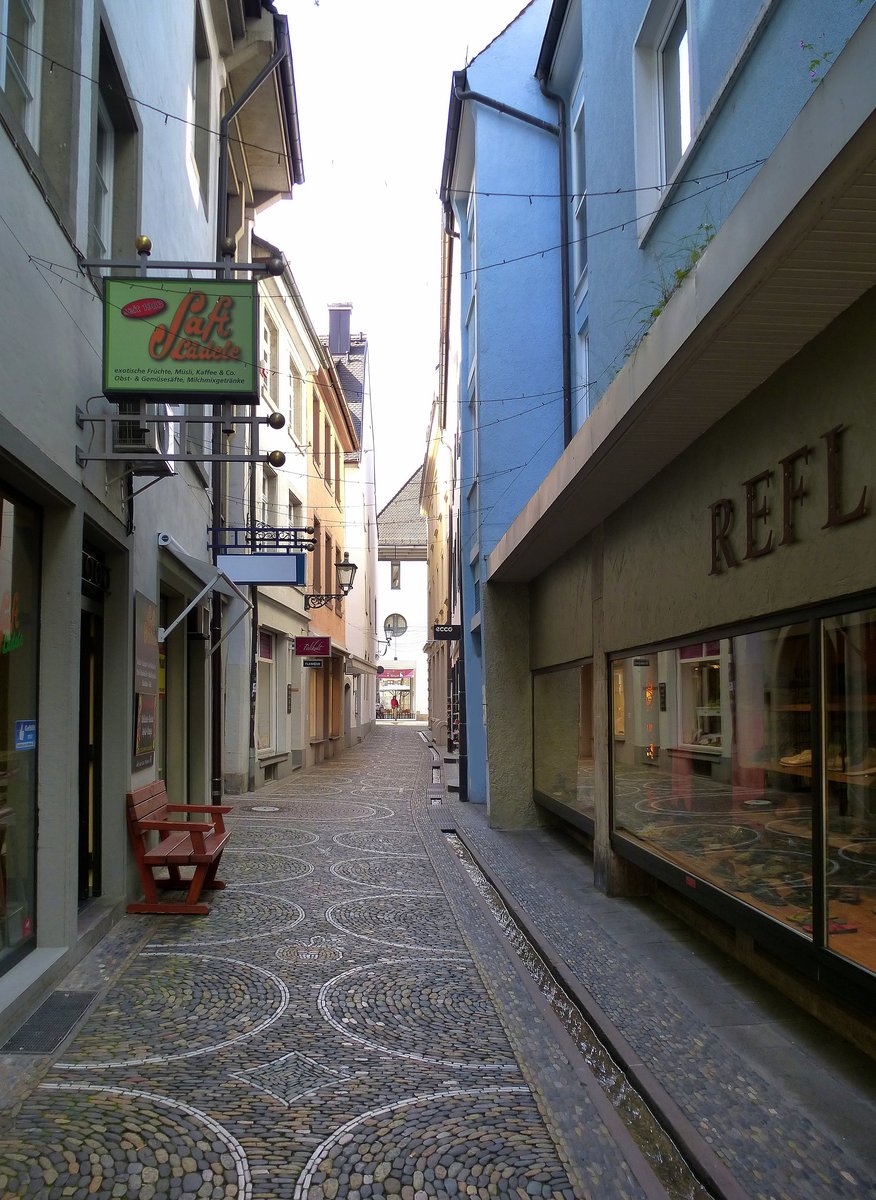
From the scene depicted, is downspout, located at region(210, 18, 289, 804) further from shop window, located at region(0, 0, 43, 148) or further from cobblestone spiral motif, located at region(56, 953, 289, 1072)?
shop window, located at region(0, 0, 43, 148)

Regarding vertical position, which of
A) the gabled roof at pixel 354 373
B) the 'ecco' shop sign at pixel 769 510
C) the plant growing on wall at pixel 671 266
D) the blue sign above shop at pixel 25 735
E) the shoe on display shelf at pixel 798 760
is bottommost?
the shoe on display shelf at pixel 798 760

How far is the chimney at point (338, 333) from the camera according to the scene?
41.6 m

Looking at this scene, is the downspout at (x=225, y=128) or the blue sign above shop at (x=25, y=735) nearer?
the blue sign above shop at (x=25, y=735)

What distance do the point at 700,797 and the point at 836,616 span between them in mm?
2486

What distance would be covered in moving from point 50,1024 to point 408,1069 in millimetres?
1800

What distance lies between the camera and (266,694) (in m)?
20.3

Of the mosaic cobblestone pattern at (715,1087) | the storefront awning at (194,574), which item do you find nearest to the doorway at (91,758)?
the storefront awning at (194,574)

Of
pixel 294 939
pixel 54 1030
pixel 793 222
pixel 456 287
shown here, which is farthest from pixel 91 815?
pixel 456 287

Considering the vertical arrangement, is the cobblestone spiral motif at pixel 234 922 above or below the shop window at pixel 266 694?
below

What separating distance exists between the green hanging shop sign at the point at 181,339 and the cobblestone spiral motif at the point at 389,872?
446 cm

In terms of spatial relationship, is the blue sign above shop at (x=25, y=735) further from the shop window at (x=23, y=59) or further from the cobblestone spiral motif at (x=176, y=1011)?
the shop window at (x=23, y=59)

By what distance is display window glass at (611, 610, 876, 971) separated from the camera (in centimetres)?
435

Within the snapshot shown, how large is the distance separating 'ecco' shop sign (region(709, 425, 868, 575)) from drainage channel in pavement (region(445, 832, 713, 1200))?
2.50m

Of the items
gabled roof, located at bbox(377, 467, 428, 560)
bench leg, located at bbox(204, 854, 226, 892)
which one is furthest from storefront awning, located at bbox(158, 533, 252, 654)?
gabled roof, located at bbox(377, 467, 428, 560)
